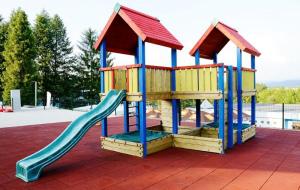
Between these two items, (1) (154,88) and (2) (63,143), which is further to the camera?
(1) (154,88)

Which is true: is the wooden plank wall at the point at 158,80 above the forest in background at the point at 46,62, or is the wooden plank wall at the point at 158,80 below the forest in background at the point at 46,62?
below

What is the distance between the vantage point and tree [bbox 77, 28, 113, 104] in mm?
46938

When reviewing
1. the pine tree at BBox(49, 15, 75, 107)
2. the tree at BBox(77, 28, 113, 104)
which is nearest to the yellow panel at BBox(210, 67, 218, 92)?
the pine tree at BBox(49, 15, 75, 107)

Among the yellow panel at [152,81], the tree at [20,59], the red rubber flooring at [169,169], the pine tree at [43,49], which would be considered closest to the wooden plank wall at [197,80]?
the yellow panel at [152,81]

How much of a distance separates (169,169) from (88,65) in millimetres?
44281

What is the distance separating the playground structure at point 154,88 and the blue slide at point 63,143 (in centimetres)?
2

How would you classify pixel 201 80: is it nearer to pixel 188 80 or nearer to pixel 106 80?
pixel 188 80

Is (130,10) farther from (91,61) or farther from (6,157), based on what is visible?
(91,61)

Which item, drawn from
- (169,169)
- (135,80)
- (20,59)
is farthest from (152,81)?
(20,59)

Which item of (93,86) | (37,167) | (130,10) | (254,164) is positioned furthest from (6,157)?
(93,86)

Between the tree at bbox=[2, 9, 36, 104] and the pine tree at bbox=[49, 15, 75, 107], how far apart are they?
10.2 m

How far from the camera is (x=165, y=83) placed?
8.82 meters

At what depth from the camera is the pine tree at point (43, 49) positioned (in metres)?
41.1

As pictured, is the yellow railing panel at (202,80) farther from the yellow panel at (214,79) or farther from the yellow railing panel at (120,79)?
the yellow railing panel at (120,79)
